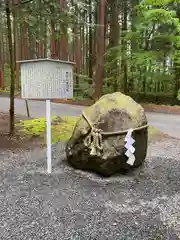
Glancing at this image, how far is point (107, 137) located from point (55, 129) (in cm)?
320

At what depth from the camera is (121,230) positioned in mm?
2623

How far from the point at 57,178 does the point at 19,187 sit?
557 mm

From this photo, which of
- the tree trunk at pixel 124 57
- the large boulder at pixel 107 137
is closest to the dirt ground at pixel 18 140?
the large boulder at pixel 107 137

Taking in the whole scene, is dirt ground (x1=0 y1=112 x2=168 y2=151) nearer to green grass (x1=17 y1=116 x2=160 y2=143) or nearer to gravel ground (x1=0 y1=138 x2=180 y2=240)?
green grass (x1=17 y1=116 x2=160 y2=143)

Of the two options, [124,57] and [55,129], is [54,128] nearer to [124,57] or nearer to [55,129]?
[55,129]

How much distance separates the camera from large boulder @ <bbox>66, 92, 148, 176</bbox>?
3.83 meters

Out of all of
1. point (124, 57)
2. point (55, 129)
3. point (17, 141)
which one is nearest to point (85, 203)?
point (17, 141)

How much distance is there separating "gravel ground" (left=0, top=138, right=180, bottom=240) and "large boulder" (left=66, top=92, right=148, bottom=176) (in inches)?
7.4

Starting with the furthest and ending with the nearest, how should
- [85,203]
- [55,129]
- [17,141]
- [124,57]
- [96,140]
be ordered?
[124,57], [55,129], [17,141], [96,140], [85,203]

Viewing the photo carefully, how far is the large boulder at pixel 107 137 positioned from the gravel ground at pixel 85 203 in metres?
0.19

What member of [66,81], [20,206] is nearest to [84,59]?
[66,81]

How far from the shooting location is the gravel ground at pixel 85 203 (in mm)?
2580

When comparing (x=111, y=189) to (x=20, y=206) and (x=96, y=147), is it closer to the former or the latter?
(x=96, y=147)

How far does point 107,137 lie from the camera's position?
3898 mm
